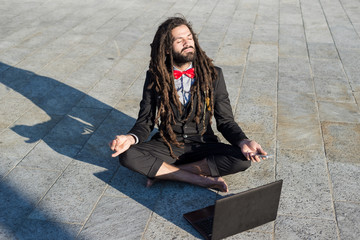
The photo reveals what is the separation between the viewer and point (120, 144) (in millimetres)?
3697

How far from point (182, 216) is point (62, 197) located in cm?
104

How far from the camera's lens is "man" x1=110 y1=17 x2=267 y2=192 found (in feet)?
12.7

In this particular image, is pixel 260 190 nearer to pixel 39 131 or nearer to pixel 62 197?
pixel 62 197

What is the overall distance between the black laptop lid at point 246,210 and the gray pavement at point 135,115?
103 millimetres

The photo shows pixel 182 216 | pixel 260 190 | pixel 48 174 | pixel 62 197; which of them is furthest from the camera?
pixel 48 174

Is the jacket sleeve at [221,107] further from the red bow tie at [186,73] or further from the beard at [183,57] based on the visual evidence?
the beard at [183,57]

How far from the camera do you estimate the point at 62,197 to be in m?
3.90

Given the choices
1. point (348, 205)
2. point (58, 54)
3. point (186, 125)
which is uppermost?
point (186, 125)

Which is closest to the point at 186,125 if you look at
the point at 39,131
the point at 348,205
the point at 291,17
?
Answer: the point at 348,205

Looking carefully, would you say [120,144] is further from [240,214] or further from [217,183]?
[240,214]

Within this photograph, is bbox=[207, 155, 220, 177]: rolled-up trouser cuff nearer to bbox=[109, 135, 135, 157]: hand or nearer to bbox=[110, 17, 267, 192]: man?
bbox=[110, 17, 267, 192]: man

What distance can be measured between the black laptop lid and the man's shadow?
1.03ft

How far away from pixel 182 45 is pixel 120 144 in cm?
97

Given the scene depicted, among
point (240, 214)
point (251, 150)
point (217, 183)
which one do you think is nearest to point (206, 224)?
point (240, 214)
